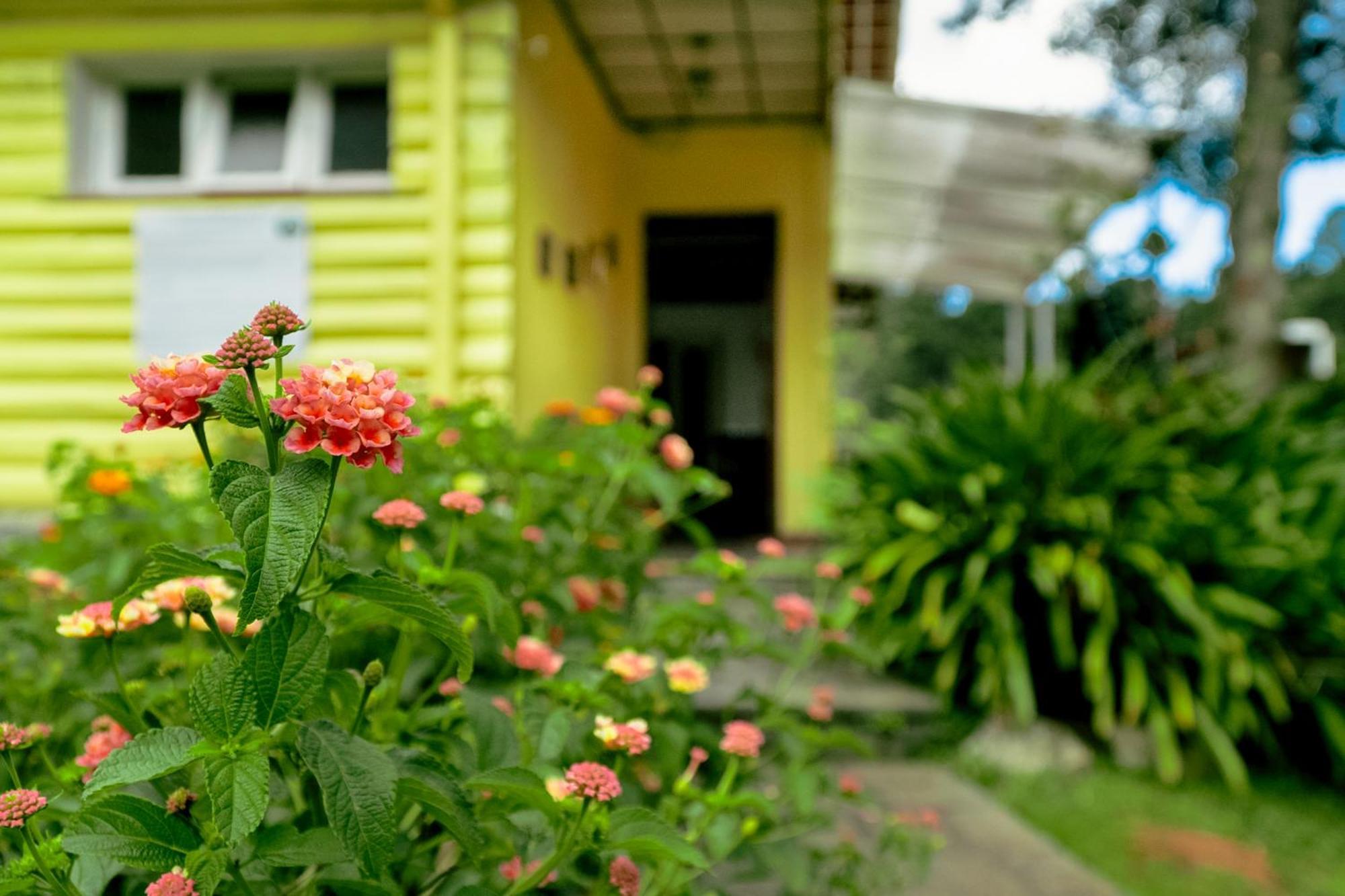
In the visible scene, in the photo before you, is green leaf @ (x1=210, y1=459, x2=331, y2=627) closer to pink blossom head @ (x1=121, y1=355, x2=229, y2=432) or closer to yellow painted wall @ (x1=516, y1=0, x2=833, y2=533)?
pink blossom head @ (x1=121, y1=355, x2=229, y2=432)

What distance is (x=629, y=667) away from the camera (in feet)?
3.35

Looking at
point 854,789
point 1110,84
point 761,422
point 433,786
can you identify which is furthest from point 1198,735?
point 761,422

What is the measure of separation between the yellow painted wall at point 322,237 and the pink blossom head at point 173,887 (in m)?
2.99

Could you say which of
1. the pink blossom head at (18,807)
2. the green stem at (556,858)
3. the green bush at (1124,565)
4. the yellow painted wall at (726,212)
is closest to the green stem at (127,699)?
the pink blossom head at (18,807)

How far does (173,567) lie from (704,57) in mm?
4764

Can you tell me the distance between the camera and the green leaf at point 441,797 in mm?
651

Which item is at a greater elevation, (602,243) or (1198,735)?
(602,243)

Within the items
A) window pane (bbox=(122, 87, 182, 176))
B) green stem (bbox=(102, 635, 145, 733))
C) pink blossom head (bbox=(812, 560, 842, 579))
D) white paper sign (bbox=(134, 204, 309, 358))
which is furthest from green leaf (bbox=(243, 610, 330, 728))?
window pane (bbox=(122, 87, 182, 176))

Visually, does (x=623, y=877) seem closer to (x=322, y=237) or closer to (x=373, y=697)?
(x=373, y=697)

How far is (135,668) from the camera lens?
1.28 metres

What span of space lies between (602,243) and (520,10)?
1.77 m

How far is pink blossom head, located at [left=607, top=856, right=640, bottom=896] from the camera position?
809 millimetres

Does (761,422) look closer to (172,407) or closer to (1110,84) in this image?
(1110,84)

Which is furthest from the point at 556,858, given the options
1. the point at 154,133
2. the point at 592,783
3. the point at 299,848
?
the point at 154,133
